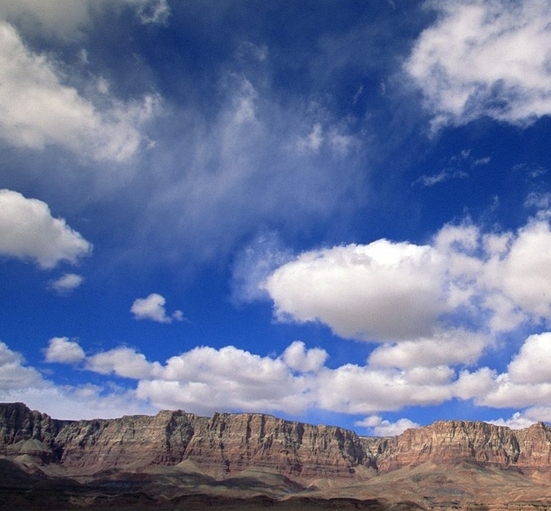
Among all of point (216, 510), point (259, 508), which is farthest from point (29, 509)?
point (259, 508)

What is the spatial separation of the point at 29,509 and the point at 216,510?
59.8 meters

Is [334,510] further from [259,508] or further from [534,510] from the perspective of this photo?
[534,510]

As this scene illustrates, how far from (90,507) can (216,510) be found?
43.2 metres

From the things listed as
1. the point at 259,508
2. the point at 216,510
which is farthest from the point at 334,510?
the point at 216,510

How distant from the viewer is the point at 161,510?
193 m

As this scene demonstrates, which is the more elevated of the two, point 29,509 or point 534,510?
point 534,510

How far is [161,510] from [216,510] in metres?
17.9

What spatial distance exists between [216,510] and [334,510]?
37799 mm

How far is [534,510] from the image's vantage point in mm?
197500

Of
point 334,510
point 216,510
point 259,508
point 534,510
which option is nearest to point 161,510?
point 216,510

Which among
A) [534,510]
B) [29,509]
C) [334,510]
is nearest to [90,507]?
[29,509]

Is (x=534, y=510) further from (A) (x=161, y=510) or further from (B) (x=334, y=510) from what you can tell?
(A) (x=161, y=510)

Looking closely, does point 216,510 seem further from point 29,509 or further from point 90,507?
point 29,509

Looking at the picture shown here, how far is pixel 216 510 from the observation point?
192000mm
